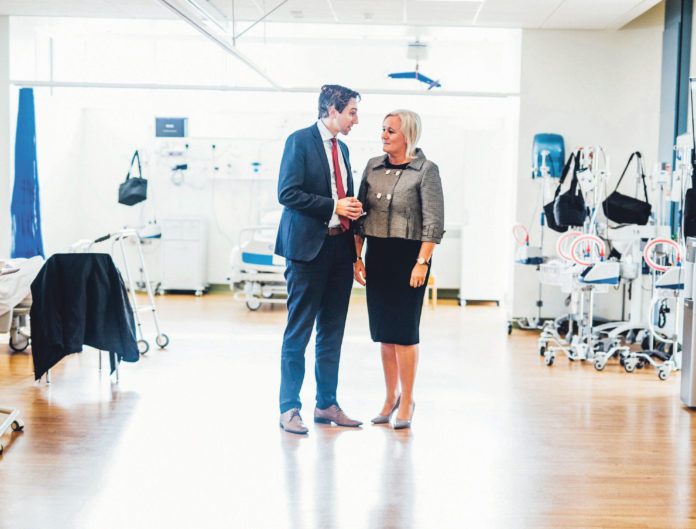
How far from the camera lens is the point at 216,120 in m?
9.66

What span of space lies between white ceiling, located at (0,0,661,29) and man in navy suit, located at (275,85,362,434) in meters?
3.21

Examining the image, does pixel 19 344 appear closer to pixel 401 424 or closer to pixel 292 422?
pixel 292 422

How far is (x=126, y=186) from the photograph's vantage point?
26.0 feet

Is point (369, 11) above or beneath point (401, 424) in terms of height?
above

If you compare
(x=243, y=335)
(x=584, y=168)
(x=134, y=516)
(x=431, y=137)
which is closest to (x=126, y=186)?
(x=243, y=335)

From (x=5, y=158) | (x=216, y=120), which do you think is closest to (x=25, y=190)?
(x=5, y=158)

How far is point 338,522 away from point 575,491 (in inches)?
38.0

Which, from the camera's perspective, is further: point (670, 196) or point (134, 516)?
point (670, 196)

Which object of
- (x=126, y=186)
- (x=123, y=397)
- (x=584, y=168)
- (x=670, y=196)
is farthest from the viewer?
(x=126, y=186)

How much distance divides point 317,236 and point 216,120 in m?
6.49

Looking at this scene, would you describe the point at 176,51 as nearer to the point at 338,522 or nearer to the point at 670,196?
the point at 670,196

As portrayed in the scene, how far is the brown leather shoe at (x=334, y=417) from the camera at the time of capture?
3.77 meters

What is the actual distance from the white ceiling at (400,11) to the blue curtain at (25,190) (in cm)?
96

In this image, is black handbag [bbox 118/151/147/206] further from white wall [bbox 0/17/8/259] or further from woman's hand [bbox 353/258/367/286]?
woman's hand [bbox 353/258/367/286]
